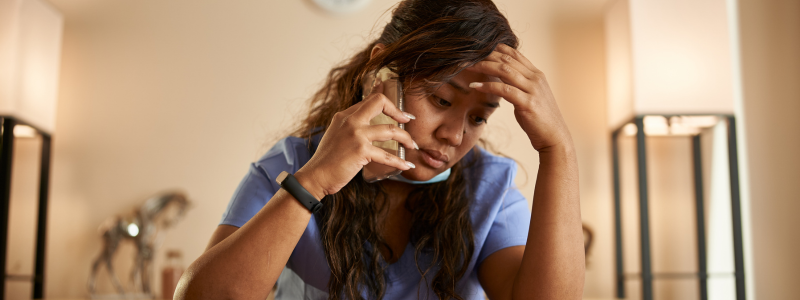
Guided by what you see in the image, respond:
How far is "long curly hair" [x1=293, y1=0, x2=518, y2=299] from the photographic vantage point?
33.2 inches

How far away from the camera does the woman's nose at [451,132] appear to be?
86 centimetres

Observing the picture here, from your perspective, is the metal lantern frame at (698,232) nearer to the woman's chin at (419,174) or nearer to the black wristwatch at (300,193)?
the woman's chin at (419,174)

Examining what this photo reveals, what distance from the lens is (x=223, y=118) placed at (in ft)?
8.42

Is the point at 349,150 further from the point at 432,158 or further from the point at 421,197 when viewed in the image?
the point at 421,197

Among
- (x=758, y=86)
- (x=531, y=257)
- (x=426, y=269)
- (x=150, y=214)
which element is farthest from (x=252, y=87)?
(x=758, y=86)

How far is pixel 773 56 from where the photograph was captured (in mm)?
2135

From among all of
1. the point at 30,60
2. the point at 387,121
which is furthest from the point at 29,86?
the point at 387,121

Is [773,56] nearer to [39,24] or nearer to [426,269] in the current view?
[426,269]

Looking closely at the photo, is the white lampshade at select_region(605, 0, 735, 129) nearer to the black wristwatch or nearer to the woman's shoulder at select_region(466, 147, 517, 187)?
the woman's shoulder at select_region(466, 147, 517, 187)

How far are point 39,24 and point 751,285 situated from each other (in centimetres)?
318

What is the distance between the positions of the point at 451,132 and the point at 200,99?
2.01 m

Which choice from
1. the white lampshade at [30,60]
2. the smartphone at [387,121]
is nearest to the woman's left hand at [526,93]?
the smartphone at [387,121]

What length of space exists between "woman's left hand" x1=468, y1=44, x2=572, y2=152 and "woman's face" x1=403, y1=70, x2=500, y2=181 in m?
0.03

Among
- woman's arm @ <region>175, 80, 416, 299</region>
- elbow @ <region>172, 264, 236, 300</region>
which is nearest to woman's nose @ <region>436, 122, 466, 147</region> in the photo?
woman's arm @ <region>175, 80, 416, 299</region>
